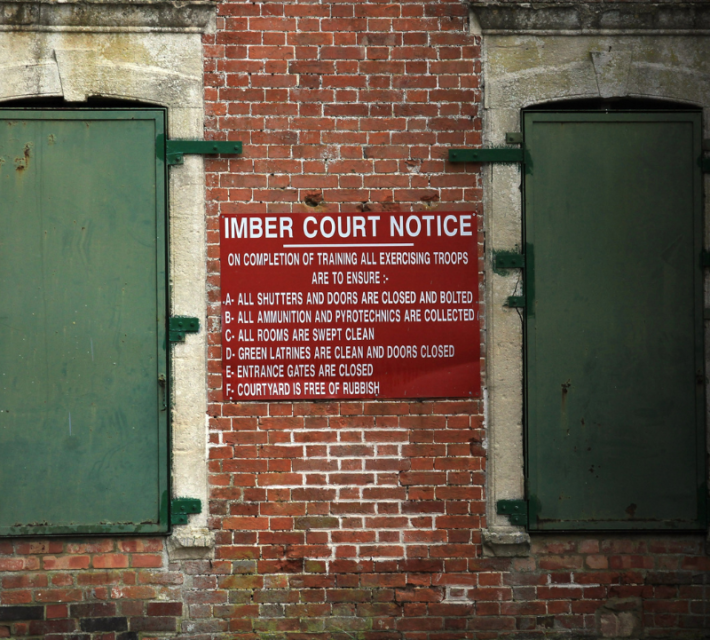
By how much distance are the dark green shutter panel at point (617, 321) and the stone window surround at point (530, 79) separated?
0.12 m

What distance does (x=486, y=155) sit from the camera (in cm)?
409

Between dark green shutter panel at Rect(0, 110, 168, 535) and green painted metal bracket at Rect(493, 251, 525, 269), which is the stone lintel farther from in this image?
dark green shutter panel at Rect(0, 110, 168, 535)

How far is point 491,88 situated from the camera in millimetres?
4102

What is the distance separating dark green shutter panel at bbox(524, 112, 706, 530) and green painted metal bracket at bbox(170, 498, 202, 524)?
1.96 m

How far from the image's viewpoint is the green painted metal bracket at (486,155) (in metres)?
4.09

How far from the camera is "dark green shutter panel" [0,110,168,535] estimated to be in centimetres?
401

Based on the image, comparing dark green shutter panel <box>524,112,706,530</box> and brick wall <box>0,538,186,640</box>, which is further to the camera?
dark green shutter panel <box>524,112,706,530</box>

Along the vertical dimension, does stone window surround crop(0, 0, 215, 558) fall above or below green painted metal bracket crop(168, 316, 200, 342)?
above

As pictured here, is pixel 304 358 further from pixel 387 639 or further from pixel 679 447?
pixel 679 447

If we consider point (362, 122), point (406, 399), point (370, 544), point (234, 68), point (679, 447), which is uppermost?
point (234, 68)

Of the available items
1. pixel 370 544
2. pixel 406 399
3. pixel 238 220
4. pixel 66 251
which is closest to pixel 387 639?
pixel 370 544

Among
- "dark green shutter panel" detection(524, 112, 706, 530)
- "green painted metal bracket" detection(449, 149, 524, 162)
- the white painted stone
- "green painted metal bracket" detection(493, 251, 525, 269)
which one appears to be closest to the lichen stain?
"green painted metal bracket" detection(449, 149, 524, 162)

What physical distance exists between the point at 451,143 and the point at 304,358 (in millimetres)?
1518

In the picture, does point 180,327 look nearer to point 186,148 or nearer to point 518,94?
point 186,148
